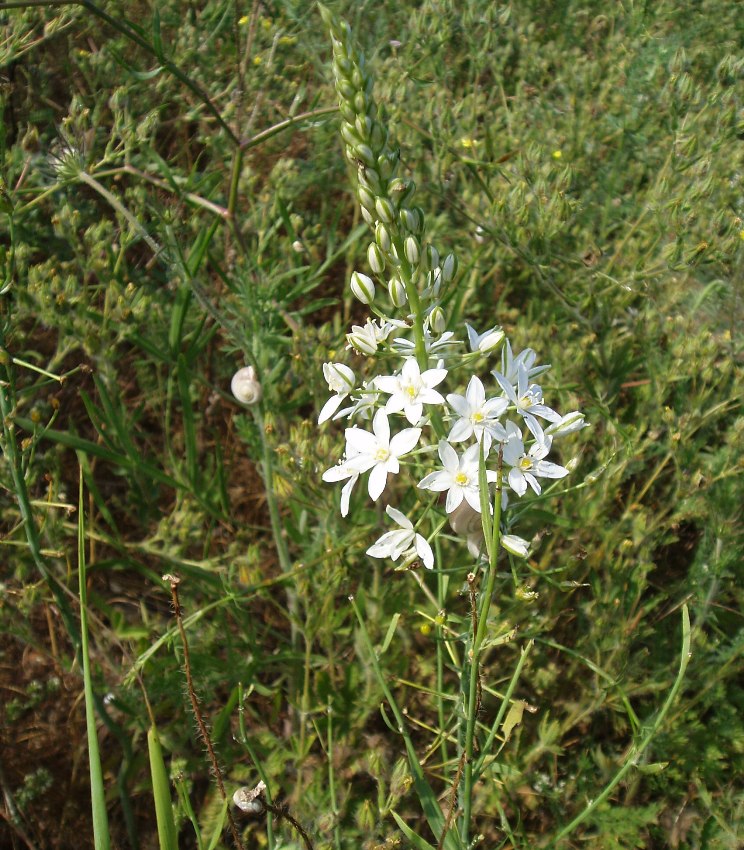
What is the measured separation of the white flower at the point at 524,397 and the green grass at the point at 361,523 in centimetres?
40

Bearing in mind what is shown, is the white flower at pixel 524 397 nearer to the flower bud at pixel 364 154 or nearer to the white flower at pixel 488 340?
Answer: the white flower at pixel 488 340

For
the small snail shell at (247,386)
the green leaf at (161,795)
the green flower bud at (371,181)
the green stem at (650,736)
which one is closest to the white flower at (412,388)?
the green flower bud at (371,181)

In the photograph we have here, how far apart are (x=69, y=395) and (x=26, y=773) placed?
1629 millimetres

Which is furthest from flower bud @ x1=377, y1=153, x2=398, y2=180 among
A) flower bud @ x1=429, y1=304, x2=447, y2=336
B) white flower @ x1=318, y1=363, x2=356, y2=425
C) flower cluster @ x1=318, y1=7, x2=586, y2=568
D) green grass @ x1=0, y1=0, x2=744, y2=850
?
green grass @ x1=0, y1=0, x2=744, y2=850

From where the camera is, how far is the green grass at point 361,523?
2.32m

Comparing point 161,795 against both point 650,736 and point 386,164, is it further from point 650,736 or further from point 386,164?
point 386,164

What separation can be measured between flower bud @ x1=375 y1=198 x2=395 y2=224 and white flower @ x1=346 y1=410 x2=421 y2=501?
1.27 ft

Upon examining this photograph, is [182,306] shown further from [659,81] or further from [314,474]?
[659,81]

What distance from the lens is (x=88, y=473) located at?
283 cm

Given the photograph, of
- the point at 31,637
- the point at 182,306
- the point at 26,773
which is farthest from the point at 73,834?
the point at 182,306

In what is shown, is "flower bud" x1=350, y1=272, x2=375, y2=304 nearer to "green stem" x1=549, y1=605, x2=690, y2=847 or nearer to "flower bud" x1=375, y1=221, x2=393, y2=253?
"flower bud" x1=375, y1=221, x2=393, y2=253

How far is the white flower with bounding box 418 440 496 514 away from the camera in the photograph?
1510mm

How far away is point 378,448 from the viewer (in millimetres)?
1605

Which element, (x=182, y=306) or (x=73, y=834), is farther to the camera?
(x=182, y=306)
